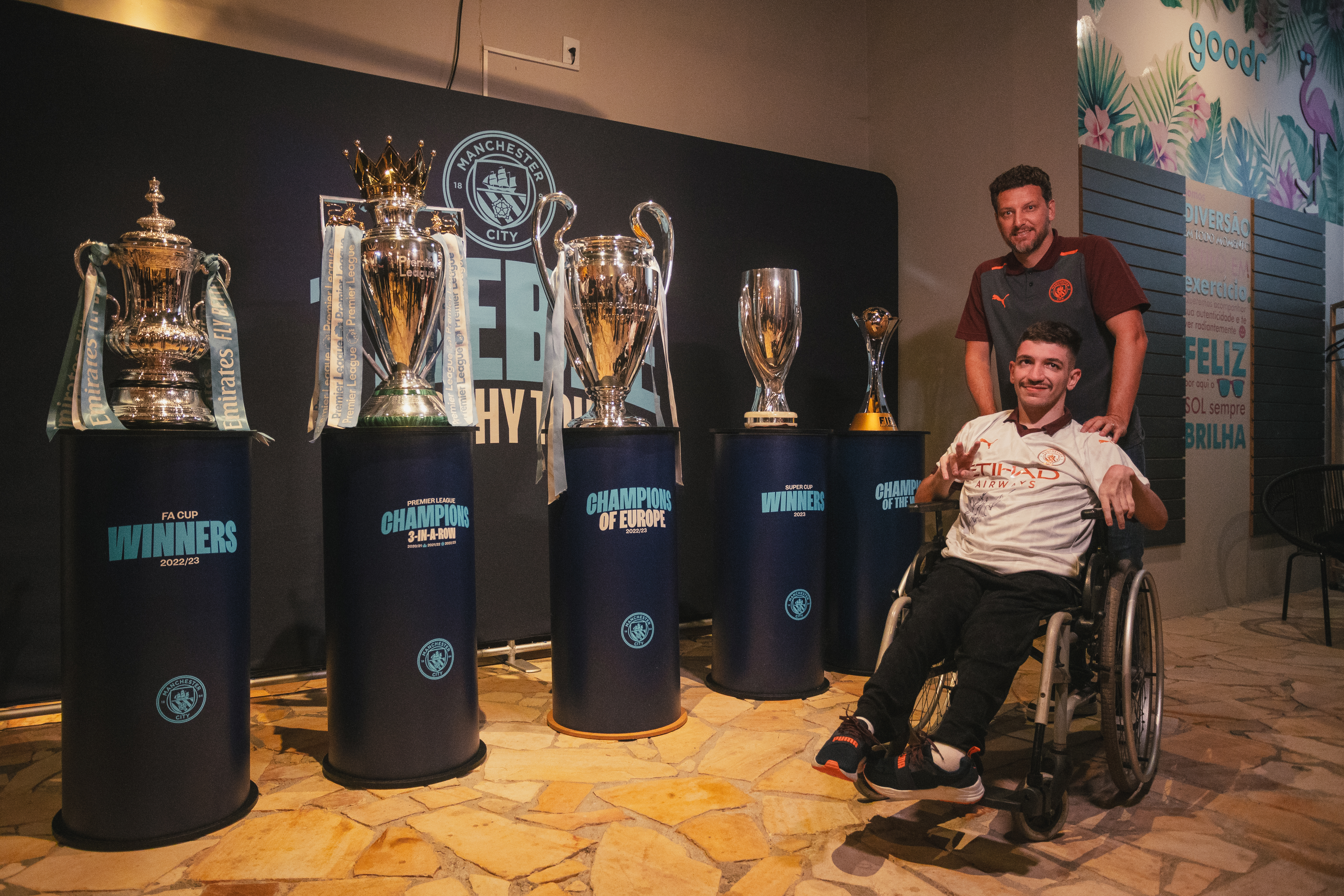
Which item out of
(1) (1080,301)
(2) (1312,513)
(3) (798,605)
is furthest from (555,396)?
(2) (1312,513)

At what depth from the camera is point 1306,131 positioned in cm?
502

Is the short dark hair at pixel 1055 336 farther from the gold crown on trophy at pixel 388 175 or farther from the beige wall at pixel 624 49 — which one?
the beige wall at pixel 624 49

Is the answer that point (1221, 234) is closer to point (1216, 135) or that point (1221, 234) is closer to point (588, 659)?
point (1216, 135)

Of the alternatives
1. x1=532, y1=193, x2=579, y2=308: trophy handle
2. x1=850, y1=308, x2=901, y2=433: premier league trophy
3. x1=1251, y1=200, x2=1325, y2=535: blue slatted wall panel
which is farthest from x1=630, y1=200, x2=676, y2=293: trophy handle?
x1=1251, y1=200, x2=1325, y2=535: blue slatted wall panel

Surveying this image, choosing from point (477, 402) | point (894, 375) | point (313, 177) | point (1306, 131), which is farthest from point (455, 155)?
point (1306, 131)

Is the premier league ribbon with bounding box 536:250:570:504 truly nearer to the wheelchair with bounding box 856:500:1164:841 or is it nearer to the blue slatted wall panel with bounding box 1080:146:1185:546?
the wheelchair with bounding box 856:500:1164:841

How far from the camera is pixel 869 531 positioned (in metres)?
3.28

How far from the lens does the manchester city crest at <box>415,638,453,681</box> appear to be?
2273 mm

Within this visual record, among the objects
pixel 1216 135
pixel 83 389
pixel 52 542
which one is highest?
pixel 1216 135

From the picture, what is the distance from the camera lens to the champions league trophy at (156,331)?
216 cm

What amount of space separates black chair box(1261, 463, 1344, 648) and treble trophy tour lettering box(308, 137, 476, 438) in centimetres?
353

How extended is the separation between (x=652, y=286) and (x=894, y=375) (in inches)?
91.6

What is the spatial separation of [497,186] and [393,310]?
1414mm

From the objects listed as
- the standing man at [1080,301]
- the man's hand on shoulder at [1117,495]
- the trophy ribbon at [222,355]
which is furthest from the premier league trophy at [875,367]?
the trophy ribbon at [222,355]
